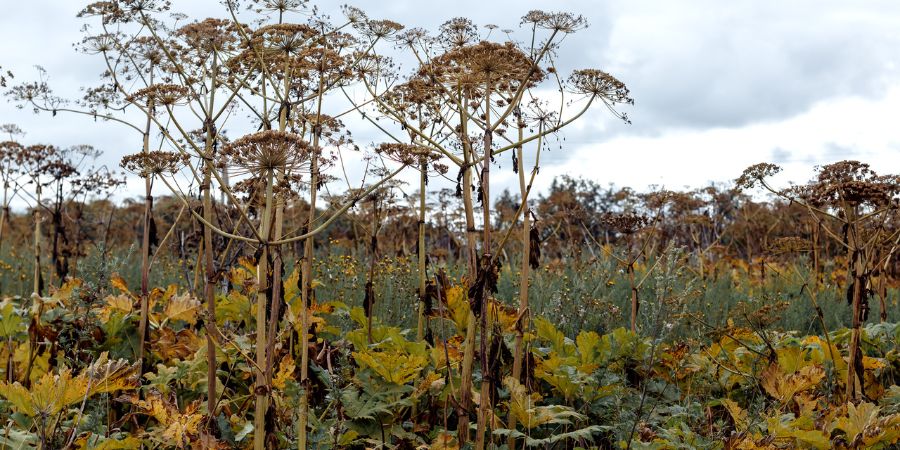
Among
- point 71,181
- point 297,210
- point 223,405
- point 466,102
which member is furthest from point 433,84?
point 297,210

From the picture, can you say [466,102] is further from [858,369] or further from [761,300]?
[761,300]

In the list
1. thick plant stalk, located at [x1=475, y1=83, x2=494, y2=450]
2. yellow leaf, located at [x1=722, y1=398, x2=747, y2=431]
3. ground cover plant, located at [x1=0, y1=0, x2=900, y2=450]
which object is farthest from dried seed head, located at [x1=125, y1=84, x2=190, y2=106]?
yellow leaf, located at [x1=722, y1=398, x2=747, y2=431]

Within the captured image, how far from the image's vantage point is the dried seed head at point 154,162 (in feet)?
10.6

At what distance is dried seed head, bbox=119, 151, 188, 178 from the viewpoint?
3240 millimetres

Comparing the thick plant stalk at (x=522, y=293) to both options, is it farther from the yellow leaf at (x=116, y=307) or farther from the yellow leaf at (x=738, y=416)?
the yellow leaf at (x=116, y=307)

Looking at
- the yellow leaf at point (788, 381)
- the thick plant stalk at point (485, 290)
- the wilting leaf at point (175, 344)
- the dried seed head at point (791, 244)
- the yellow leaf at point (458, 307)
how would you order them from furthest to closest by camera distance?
the dried seed head at point (791, 244)
the wilting leaf at point (175, 344)
the yellow leaf at point (458, 307)
the yellow leaf at point (788, 381)
the thick plant stalk at point (485, 290)

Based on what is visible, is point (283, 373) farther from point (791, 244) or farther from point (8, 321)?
point (791, 244)

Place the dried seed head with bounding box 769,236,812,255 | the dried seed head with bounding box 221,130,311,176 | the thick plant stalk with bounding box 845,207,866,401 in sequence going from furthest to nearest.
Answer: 1. the dried seed head with bounding box 769,236,812,255
2. the thick plant stalk with bounding box 845,207,866,401
3. the dried seed head with bounding box 221,130,311,176

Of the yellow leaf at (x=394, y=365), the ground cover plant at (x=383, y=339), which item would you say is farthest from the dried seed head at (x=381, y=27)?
the yellow leaf at (x=394, y=365)

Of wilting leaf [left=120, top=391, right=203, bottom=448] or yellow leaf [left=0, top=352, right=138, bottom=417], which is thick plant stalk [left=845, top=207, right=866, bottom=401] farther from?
yellow leaf [left=0, top=352, right=138, bottom=417]

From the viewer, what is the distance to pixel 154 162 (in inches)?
128

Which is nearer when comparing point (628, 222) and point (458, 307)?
point (458, 307)

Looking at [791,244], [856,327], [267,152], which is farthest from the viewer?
[791,244]

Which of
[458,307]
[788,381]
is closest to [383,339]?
[458,307]
